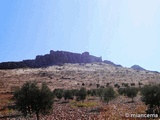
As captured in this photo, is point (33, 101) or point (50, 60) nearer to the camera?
point (33, 101)

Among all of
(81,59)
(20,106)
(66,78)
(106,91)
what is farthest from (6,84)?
(81,59)

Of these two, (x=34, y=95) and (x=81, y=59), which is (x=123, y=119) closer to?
(x=34, y=95)

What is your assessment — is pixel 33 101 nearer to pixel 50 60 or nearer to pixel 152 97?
pixel 152 97

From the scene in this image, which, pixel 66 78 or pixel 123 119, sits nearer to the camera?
pixel 123 119

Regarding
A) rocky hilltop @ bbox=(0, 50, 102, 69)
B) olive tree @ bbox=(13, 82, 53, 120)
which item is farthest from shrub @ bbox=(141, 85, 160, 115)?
rocky hilltop @ bbox=(0, 50, 102, 69)

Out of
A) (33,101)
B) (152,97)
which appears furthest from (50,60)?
(33,101)

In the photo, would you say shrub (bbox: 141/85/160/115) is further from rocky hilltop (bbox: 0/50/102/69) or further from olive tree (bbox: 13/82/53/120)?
rocky hilltop (bbox: 0/50/102/69)

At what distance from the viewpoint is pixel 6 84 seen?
327 feet

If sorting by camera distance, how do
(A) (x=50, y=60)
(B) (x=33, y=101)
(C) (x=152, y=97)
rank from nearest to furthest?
(B) (x=33, y=101)
(C) (x=152, y=97)
(A) (x=50, y=60)

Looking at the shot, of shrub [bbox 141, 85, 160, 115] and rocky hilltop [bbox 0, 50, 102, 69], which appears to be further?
rocky hilltop [bbox 0, 50, 102, 69]

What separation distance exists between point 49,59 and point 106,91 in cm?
13206

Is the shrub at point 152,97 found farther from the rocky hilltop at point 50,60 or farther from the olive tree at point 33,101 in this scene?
the rocky hilltop at point 50,60

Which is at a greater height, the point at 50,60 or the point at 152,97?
the point at 50,60

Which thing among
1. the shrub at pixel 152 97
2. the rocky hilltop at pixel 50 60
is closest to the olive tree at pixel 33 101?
the shrub at pixel 152 97
